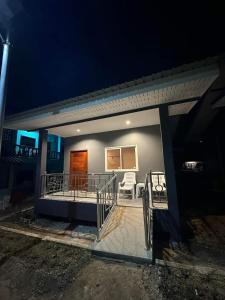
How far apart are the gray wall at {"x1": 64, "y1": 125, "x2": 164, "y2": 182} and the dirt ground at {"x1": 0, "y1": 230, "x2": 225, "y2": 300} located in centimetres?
392

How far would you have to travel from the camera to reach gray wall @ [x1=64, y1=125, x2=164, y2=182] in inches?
233

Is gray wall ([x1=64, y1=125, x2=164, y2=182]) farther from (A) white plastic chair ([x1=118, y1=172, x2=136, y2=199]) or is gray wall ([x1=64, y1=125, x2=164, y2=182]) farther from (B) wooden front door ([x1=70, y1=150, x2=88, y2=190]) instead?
(A) white plastic chair ([x1=118, y1=172, x2=136, y2=199])

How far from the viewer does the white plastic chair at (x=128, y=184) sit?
17.8ft

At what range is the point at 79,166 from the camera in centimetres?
735

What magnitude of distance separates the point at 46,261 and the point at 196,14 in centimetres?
712

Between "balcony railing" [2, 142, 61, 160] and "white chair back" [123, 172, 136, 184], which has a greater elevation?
"balcony railing" [2, 142, 61, 160]

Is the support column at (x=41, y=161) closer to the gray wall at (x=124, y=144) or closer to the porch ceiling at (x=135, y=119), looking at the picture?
the porch ceiling at (x=135, y=119)

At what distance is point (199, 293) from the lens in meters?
1.85

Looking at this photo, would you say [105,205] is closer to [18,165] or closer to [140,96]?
[140,96]

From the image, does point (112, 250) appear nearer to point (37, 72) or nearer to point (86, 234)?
point (86, 234)

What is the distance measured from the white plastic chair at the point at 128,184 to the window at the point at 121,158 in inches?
12.8

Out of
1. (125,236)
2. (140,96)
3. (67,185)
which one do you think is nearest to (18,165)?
(67,185)

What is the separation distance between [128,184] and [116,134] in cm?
251

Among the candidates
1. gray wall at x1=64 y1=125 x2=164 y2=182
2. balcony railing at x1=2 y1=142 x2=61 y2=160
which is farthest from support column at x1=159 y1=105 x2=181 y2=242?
balcony railing at x1=2 y1=142 x2=61 y2=160
